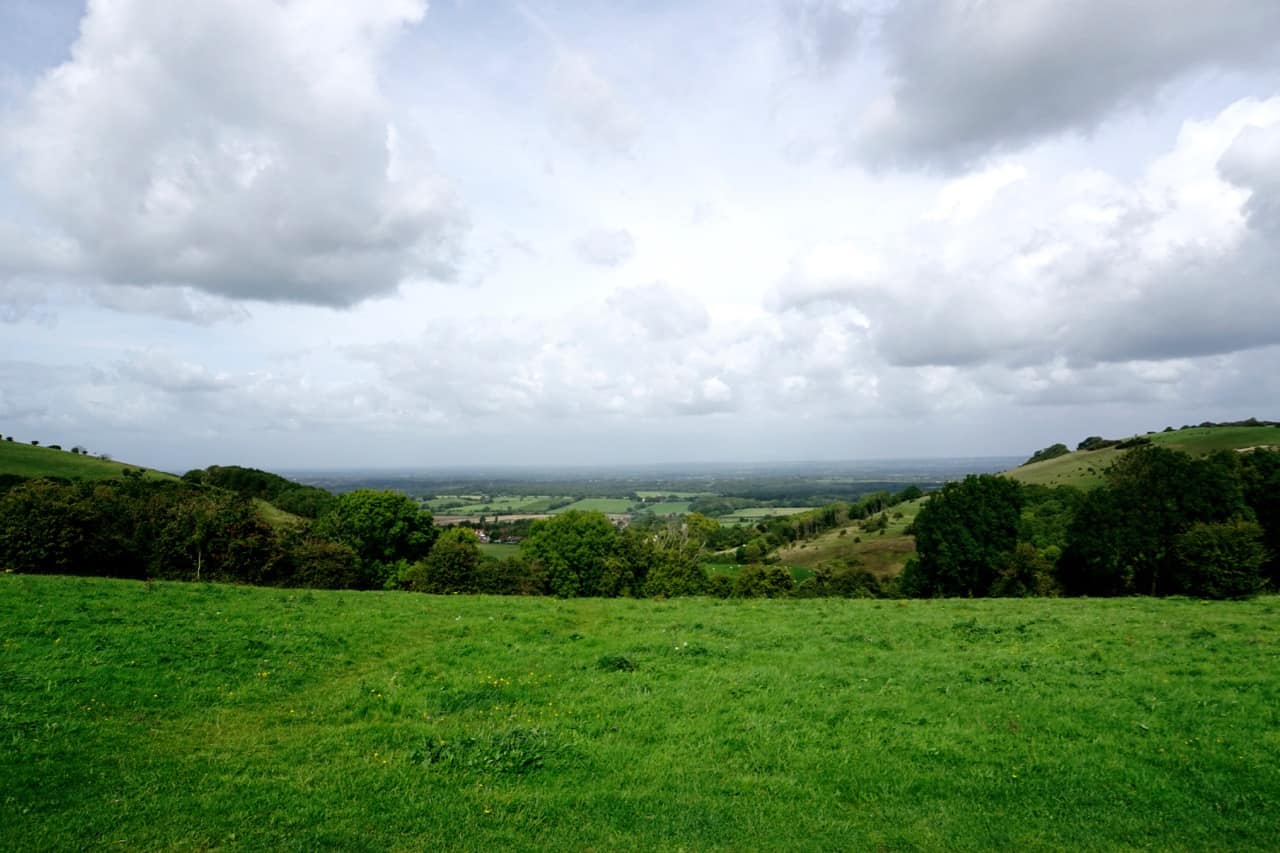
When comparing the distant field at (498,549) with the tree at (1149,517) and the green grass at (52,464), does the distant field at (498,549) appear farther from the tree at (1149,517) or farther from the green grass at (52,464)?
the tree at (1149,517)

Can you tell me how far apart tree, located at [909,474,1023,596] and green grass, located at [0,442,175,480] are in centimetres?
9407

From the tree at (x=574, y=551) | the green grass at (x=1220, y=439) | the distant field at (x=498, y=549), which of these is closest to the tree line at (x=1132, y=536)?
the tree at (x=574, y=551)

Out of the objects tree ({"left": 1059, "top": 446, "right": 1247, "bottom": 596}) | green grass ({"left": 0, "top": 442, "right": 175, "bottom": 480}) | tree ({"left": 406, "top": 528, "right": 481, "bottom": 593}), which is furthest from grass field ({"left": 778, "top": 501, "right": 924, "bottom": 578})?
green grass ({"left": 0, "top": 442, "right": 175, "bottom": 480})

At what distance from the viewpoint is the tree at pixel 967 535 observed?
45.1 m

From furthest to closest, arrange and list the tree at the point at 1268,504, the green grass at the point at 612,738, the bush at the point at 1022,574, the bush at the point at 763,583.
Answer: the bush at the point at 763,583, the bush at the point at 1022,574, the tree at the point at 1268,504, the green grass at the point at 612,738

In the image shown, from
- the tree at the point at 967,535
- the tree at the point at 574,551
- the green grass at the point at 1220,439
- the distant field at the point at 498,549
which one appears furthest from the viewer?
the green grass at the point at 1220,439

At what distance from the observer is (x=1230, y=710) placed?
36.4 feet

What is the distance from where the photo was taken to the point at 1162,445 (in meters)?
87.5

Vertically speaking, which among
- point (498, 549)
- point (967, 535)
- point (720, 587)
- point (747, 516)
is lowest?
point (747, 516)

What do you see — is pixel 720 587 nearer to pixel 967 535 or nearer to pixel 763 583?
pixel 763 583

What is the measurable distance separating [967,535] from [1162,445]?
65.1m

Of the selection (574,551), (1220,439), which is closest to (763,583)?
(574,551)

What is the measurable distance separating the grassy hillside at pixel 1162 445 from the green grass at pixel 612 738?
99431 millimetres

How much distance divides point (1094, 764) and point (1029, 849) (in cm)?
293
